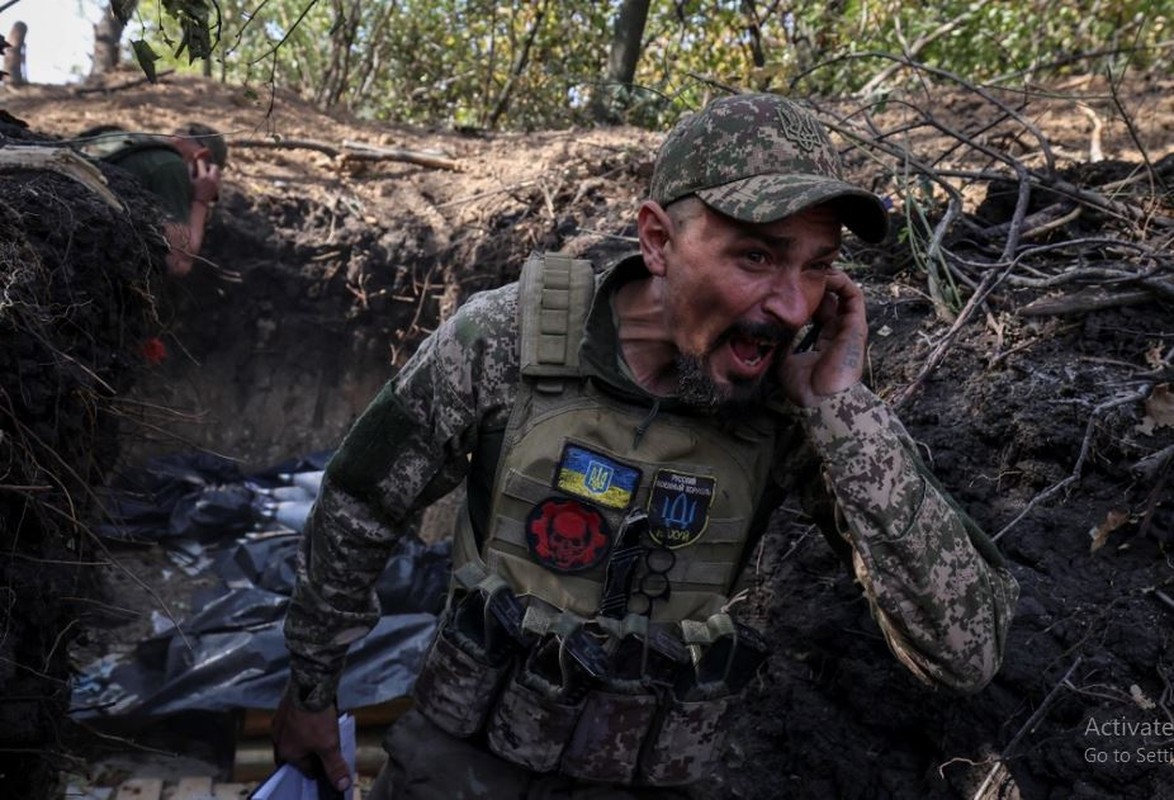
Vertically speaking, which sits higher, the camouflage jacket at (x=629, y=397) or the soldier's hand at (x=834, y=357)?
→ the soldier's hand at (x=834, y=357)

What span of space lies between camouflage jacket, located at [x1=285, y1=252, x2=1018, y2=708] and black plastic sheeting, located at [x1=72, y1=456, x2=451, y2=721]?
1229 mm

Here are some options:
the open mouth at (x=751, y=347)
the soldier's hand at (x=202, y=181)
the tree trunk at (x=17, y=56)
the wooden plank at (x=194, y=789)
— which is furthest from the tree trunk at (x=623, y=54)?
the open mouth at (x=751, y=347)

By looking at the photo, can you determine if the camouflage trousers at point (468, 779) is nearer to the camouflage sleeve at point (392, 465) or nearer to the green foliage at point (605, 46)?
the camouflage sleeve at point (392, 465)

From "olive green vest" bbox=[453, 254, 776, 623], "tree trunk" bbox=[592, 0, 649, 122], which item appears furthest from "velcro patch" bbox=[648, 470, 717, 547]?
"tree trunk" bbox=[592, 0, 649, 122]

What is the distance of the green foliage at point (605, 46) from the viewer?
7535 mm

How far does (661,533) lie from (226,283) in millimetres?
4746

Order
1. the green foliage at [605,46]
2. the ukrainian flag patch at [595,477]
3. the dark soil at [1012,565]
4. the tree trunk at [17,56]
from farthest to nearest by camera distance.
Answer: the green foliage at [605,46], the tree trunk at [17,56], the dark soil at [1012,565], the ukrainian flag patch at [595,477]

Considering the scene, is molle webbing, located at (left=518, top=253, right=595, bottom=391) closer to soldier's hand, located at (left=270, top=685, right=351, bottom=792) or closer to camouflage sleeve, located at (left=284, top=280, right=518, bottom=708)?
camouflage sleeve, located at (left=284, top=280, right=518, bottom=708)

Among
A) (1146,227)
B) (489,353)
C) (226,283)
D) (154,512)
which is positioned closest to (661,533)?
(489,353)

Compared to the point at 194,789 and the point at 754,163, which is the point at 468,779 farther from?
the point at 194,789

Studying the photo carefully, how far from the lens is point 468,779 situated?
7.14 feet

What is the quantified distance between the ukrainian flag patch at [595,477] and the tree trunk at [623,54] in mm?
6033

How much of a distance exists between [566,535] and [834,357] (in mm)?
624

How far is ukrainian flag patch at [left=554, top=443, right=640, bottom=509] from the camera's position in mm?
2096
